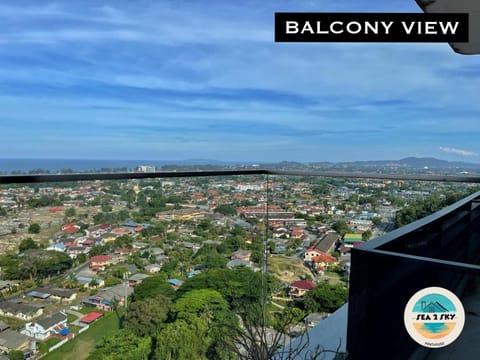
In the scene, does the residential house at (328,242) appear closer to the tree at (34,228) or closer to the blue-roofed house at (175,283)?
the blue-roofed house at (175,283)

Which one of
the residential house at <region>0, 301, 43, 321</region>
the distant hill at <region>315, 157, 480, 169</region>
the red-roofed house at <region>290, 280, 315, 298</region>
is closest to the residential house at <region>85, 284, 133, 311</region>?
the residential house at <region>0, 301, 43, 321</region>

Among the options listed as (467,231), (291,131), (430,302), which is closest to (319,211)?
(467,231)

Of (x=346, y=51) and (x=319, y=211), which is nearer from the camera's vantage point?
(x=319, y=211)

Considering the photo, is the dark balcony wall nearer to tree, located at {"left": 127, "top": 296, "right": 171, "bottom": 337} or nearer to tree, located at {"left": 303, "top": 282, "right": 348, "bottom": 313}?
tree, located at {"left": 303, "top": 282, "right": 348, "bottom": 313}

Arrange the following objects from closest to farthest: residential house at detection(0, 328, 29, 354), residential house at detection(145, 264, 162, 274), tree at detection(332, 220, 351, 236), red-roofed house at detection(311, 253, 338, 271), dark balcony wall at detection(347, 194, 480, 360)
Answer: dark balcony wall at detection(347, 194, 480, 360)
residential house at detection(0, 328, 29, 354)
residential house at detection(145, 264, 162, 274)
red-roofed house at detection(311, 253, 338, 271)
tree at detection(332, 220, 351, 236)

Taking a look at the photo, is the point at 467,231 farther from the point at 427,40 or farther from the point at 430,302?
the point at 427,40
